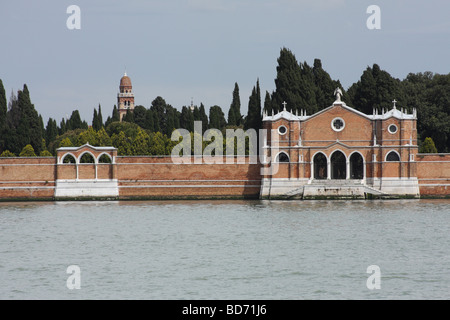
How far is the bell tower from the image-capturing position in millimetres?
95688

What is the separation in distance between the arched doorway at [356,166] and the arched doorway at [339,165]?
0.46m

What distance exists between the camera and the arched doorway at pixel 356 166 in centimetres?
4224

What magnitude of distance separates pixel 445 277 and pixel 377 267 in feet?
6.38

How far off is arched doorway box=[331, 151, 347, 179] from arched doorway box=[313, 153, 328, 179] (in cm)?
64

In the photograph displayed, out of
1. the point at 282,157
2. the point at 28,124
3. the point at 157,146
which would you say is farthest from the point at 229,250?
the point at 28,124

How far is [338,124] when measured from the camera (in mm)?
40906

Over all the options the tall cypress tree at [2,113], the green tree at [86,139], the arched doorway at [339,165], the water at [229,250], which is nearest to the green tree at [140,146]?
the green tree at [86,139]

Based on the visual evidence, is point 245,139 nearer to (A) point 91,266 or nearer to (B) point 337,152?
(B) point 337,152

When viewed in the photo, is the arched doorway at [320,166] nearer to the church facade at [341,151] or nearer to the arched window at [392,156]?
the church facade at [341,151]

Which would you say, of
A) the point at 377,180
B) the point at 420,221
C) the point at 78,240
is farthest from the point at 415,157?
the point at 78,240

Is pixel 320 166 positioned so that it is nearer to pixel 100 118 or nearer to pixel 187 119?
pixel 187 119

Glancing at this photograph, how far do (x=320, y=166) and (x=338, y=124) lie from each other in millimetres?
4461
